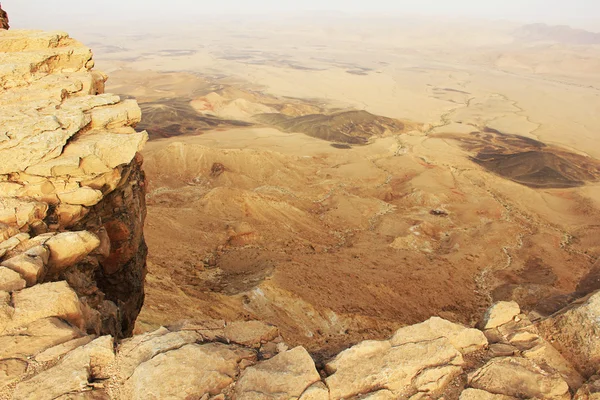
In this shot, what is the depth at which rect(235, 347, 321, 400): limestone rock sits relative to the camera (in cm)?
355

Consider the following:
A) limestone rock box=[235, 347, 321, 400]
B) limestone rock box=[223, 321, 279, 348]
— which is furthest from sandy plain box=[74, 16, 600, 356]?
limestone rock box=[235, 347, 321, 400]

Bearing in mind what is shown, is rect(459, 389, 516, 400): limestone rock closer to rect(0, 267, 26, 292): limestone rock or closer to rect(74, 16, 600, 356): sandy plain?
rect(74, 16, 600, 356): sandy plain

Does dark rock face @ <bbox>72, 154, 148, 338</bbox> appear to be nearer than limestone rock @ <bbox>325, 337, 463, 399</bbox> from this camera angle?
No

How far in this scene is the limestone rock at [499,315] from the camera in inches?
193

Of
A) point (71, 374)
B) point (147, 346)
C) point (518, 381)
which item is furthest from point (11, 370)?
point (518, 381)

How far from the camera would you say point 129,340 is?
415 cm

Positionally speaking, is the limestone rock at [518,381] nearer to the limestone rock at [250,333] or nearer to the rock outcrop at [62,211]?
the limestone rock at [250,333]

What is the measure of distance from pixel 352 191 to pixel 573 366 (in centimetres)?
1892

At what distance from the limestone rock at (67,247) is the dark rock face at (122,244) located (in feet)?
4.10

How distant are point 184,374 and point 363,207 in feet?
55.4

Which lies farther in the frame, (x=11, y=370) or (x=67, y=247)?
(x=67, y=247)

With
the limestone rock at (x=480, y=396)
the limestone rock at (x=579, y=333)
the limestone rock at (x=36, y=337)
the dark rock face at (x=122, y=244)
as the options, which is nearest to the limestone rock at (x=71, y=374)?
the limestone rock at (x=36, y=337)

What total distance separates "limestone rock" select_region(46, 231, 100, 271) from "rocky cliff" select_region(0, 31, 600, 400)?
0.5 inches

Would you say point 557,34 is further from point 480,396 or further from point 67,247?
point 67,247
